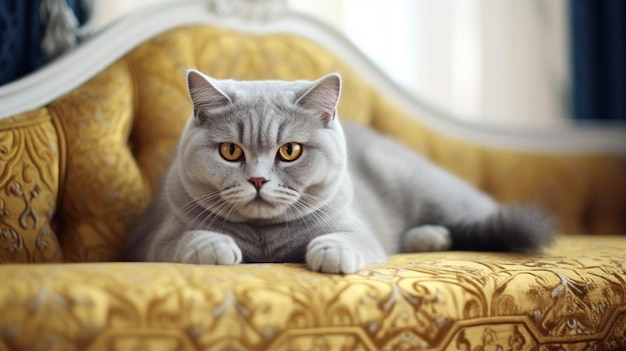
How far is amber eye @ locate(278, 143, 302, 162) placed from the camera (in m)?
1.18

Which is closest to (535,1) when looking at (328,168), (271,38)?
(271,38)

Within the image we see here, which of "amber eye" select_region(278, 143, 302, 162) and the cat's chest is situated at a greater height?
"amber eye" select_region(278, 143, 302, 162)

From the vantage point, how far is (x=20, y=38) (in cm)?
168

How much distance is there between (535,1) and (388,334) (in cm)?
226

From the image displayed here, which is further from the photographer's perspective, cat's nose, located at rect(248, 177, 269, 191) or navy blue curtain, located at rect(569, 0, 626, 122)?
navy blue curtain, located at rect(569, 0, 626, 122)

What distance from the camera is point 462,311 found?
105cm

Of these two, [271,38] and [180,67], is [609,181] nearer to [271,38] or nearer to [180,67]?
[271,38]

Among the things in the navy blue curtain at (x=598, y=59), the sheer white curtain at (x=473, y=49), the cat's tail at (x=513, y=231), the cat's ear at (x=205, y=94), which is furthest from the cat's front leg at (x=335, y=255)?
the navy blue curtain at (x=598, y=59)

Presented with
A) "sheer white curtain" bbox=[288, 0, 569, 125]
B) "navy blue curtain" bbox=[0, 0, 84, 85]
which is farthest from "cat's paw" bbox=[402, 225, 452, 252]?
"navy blue curtain" bbox=[0, 0, 84, 85]

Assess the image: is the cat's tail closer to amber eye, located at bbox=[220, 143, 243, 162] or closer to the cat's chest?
the cat's chest

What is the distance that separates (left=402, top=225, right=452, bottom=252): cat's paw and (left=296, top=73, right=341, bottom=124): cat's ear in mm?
520

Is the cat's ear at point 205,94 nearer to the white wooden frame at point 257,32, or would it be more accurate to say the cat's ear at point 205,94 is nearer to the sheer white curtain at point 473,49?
the white wooden frame at point 257,32

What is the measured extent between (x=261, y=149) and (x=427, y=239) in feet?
2.06

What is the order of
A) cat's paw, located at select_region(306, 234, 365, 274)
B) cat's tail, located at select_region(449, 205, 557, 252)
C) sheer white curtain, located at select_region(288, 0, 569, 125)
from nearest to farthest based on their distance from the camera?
1. cat's paw, located at select_region(306, 234, 365, 274)
2. cat's tail, located at select_region(449, 205, 557, 252)
3. sheer white curtain, located at select_region(288, 0, 569, 125)
